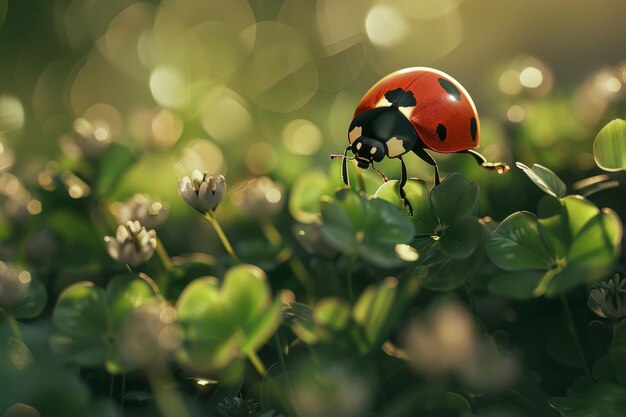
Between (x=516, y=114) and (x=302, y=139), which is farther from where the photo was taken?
(x=302, y=139)

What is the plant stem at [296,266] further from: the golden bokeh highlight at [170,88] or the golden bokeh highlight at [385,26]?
the golden bokeh highlight at [385,26]

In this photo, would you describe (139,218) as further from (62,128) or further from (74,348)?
(62,128)

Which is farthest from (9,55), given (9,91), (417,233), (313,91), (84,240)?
(417,233)

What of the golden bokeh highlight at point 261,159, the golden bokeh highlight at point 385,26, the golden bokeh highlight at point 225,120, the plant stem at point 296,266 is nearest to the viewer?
the plant stem at point 296,266

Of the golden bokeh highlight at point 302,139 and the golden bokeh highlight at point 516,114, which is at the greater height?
the golden bokeh highlight at point 516,114

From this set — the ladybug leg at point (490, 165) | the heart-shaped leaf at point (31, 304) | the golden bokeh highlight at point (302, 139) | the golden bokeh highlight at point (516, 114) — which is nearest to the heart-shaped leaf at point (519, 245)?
the ladybug leg at point (490, 165)

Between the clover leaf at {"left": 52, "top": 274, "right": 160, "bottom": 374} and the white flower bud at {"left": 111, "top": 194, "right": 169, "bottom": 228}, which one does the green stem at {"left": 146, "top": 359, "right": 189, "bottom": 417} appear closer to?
the clover leaf at {"left": 52, "top": 274, "right": 160, "bottom": 374}

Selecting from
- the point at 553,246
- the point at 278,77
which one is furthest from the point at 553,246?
the point at 278,77

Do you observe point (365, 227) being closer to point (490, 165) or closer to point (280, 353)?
point (280, 353)
